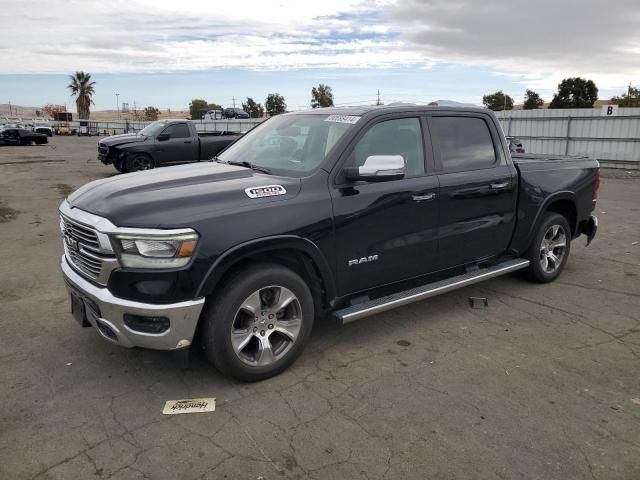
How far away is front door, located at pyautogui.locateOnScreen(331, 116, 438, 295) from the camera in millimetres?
3846

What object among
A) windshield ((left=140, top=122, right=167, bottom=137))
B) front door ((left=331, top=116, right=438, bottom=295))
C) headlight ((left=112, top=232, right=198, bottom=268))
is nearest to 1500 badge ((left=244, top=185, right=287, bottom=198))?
front door ((left=331, top=116, right=438, bottom=295))

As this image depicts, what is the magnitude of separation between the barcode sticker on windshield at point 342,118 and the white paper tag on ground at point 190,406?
7.59ft

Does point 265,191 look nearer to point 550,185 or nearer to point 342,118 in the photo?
point 342,118

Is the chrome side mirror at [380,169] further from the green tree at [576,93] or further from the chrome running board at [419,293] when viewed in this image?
the green tree at [576,93]

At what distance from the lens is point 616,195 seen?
41.4 ft

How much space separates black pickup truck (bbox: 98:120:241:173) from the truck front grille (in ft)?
37.3

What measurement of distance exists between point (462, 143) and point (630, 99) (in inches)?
2049

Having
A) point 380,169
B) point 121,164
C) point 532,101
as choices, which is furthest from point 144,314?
point 532,101

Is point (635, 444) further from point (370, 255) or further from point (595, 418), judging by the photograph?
point (370, 255)

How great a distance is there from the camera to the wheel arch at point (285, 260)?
10.6 feet

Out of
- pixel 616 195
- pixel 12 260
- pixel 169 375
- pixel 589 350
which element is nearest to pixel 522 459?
pixel 589 350

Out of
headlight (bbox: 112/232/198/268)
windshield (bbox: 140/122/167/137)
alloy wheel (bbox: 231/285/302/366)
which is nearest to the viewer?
headlight (bbox: 112/232/198/268)

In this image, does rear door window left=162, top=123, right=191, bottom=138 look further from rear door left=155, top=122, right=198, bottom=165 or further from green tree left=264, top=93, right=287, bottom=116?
green tree left=264, top=93, right=287, bottom=116

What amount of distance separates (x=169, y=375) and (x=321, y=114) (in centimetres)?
245
